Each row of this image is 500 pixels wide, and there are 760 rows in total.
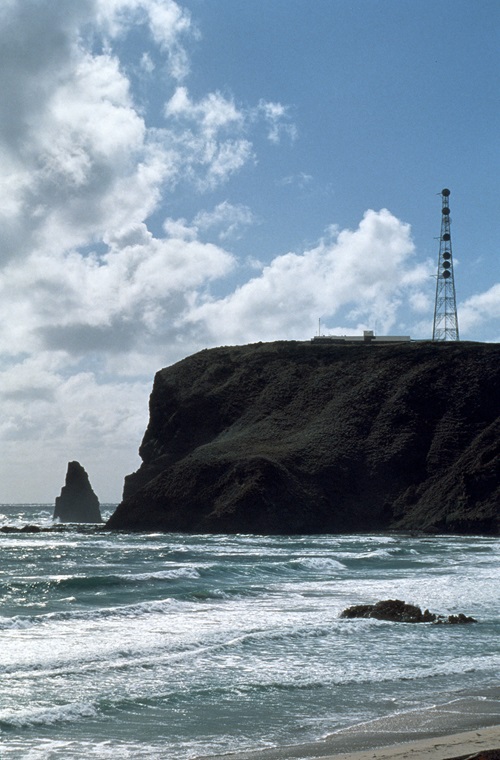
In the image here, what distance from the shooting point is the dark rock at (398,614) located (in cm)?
2117

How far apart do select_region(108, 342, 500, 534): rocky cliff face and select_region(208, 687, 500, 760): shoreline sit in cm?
6108

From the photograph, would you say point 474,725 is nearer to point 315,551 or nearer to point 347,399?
point 315,551

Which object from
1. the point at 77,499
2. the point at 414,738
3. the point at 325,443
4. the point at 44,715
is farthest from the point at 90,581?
the point at 77,499

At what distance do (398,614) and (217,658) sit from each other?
658 cm

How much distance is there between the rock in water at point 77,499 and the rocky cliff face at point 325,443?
842 inches

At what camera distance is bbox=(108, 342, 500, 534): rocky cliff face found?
75438 mm

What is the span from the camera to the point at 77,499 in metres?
118

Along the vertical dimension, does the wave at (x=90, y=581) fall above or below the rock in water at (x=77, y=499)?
below

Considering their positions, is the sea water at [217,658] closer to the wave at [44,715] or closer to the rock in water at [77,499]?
the wave at [44,715]

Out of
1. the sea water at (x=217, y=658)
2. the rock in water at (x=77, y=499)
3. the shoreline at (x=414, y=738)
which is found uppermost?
the rock in water at (x=77, y=499)

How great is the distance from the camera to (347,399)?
91500 millimetres

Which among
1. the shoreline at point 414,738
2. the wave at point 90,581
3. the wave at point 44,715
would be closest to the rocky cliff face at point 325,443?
the wave at point 90,581

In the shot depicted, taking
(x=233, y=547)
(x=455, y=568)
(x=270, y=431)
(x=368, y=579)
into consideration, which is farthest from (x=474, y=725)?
(x=270, y=431)

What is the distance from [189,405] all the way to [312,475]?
23052mm
